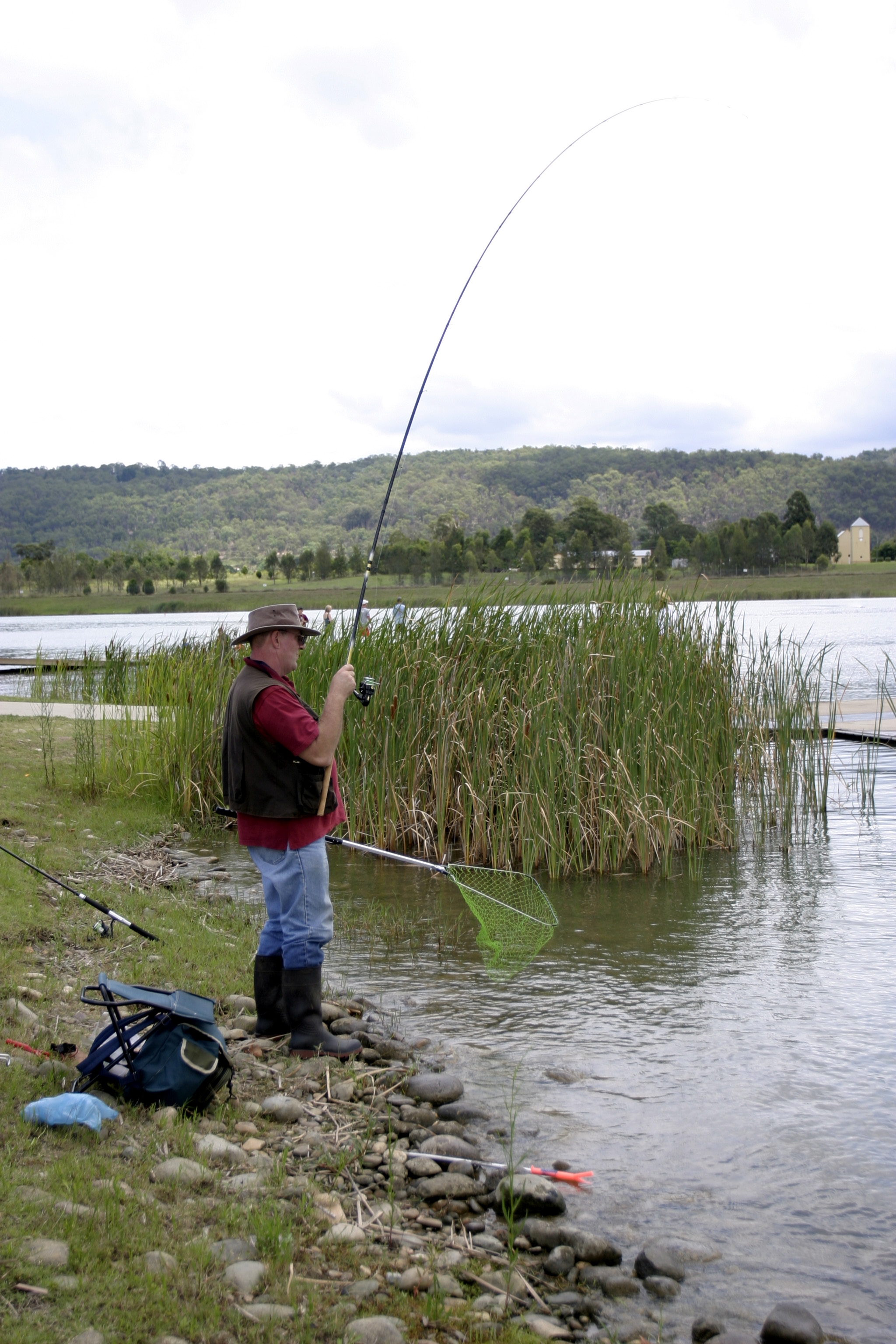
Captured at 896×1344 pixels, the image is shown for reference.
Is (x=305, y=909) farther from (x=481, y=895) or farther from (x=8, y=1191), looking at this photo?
(x=481, y=895)

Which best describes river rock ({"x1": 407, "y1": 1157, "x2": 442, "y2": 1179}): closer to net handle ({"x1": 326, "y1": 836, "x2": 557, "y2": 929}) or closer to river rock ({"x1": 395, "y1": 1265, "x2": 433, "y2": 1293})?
river rock ({"x1": 395, "y1": 1265, "x2": 433, "y2": 1293})

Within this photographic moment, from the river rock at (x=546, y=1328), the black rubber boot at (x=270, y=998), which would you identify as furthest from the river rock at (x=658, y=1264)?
the black rubber boot at (x=270, y=998)

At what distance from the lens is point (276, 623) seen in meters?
4.45

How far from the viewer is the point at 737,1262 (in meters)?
3.38

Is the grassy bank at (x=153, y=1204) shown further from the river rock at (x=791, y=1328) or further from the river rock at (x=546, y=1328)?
the river rock at (x=791, y=1328)

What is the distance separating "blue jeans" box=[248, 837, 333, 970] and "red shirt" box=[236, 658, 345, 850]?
4 centimetres

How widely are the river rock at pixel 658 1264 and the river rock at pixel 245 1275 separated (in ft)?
3.95

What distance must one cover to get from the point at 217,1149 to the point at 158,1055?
470 mm

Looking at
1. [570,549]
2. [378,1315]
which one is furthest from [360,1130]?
[570,549]

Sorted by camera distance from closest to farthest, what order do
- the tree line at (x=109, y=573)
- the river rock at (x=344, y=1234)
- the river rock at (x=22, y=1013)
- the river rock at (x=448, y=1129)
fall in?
1. the river rock at (x=344, y=1234)
2. the river rock at (x=448, y=1129)
3. the river rock at (x=22, y=1013)
4. the tree line at (x=109, y=573)

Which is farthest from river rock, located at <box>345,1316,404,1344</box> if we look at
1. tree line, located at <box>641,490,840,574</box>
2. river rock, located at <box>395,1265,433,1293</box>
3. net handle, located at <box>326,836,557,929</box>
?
tree line, located at <box>641,490,840,574</box>

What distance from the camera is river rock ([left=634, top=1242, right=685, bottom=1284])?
3.24m

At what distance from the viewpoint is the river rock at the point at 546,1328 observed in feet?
9.22

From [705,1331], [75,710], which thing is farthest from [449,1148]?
[75,710]
